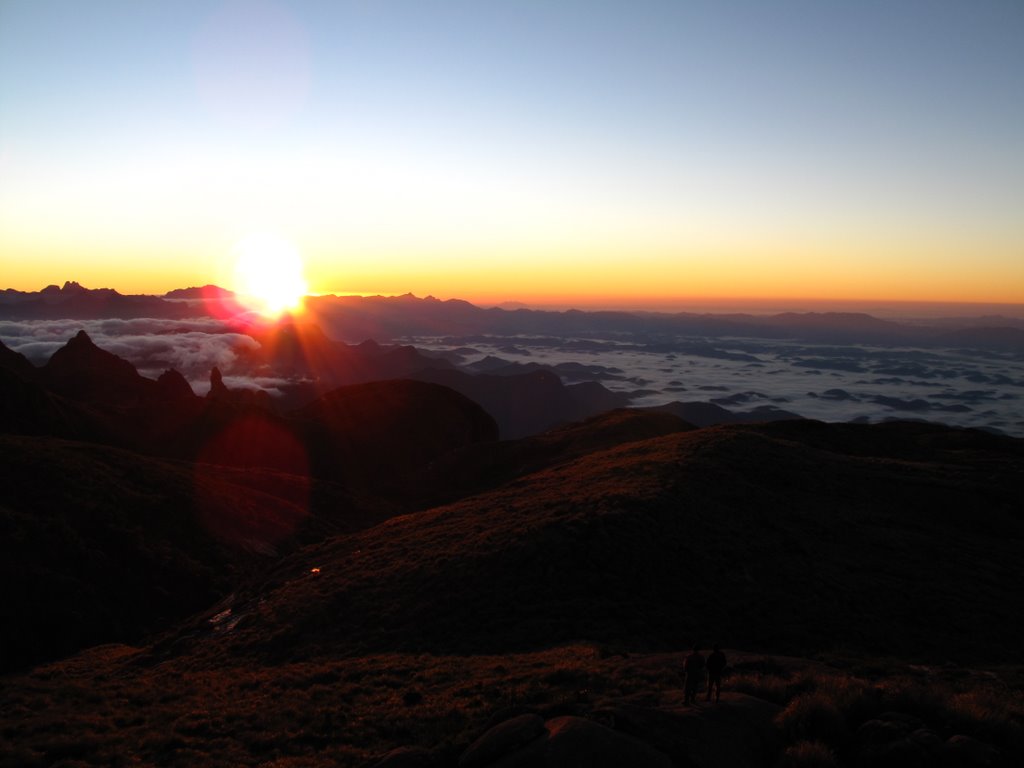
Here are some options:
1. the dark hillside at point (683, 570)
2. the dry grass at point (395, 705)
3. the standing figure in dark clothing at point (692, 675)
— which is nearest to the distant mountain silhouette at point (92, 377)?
the dark hillside at point (683, 570)

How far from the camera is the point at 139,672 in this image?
76.6 ft

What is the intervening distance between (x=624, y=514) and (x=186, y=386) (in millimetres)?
116526

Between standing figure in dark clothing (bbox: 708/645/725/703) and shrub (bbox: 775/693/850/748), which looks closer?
shrub (bbox: 775/693/850/748)

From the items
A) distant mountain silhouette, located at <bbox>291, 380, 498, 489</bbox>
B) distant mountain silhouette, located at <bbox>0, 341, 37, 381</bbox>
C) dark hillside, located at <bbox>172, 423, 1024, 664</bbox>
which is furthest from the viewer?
distant mountain silhouette, located at <bbox>0, 341, 37, 381</bbox>

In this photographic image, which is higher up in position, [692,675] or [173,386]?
[692,675]

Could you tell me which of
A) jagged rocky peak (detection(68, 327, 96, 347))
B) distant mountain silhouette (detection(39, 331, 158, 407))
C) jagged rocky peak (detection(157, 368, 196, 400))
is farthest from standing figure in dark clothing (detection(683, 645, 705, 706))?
jagged rocky peak (detection(68, 327, 96, 347))

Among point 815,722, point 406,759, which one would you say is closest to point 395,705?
A: point 406,759

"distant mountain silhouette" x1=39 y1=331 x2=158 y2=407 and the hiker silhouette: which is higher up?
the hiker silhouette

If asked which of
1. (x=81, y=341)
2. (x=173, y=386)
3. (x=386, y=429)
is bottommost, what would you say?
(x=386, y=429)

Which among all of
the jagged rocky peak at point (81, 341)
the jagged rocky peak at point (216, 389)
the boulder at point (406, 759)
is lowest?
the jagged rocky peak at point (216, 389)

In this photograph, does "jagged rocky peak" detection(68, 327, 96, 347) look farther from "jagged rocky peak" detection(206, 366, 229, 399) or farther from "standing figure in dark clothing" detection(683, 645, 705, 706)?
"standing figure in dark clothing" detection(683, 645, 705, 706)

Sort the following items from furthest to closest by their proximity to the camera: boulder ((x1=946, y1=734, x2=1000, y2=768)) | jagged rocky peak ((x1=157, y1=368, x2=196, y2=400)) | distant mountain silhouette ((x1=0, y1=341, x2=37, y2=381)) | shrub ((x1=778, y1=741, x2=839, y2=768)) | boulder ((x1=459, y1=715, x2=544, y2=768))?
jagged rocky peak ((x1=157, y1=368, x2=196, y2=400))
distant mountain silhouette ((x1=0, y1=341, x2=37, y2=381))
boulder ((x1=459, y1=715, x2=544, y2=768))
shrub ((x1=778, y1=741, x2=839, y2=768))
boulder ((x1=946, y1=734, x2=1000, y2=768))

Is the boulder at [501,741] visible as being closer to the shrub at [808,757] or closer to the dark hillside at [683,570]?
the shrub at [808,757]

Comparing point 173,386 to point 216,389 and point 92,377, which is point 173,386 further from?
point 92,377
